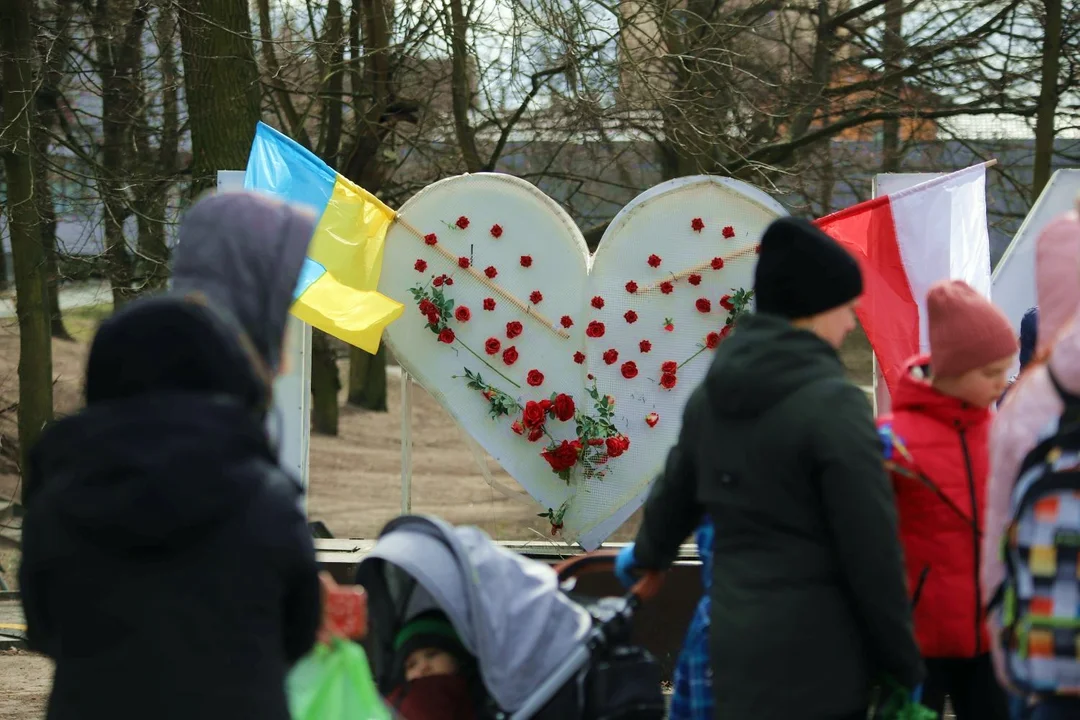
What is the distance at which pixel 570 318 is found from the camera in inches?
265

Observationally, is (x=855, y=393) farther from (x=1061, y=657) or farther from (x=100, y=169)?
(x=100, y=169)

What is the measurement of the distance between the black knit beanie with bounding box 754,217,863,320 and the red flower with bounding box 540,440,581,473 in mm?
3535

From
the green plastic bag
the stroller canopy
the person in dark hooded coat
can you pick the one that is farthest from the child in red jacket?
the person in dark hooded coat

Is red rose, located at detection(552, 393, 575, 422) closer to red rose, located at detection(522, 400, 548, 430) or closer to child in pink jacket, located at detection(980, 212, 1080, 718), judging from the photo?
red rose, located at detection(522, 400, 548, 430)

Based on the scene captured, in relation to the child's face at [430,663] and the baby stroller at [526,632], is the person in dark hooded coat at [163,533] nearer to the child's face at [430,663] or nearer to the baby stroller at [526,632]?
the baby stroller at [526,632]

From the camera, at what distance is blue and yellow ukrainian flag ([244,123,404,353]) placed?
6457 millimetres

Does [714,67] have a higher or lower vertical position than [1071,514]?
higher

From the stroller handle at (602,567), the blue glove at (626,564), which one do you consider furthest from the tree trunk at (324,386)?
the blue glove at (626,564)

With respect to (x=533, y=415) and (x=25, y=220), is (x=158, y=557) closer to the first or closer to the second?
(x=533, y=415)

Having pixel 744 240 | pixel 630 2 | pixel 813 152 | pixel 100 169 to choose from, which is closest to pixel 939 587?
pixel 744 240

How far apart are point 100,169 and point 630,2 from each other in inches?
187

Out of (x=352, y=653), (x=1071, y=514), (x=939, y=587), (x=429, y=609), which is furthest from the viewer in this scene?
(x=429, y=609)

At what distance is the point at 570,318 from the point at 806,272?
368 centimetres

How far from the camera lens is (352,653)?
9.19 ft
